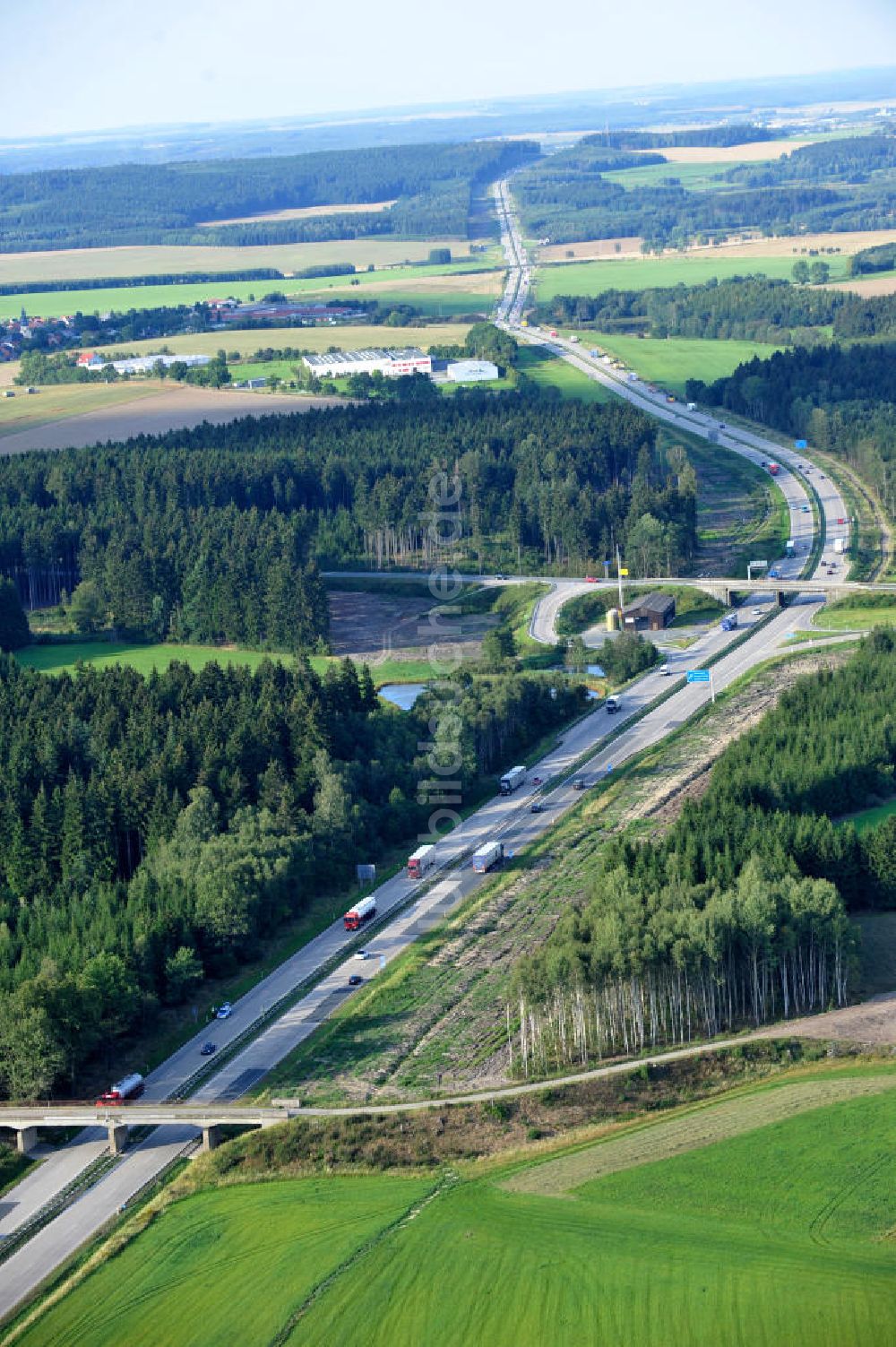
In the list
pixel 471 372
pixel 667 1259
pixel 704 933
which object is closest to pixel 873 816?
pixel 704 933

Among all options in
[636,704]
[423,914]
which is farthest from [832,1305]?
[636,704]

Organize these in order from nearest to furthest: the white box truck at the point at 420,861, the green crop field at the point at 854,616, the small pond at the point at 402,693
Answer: the white box truck at the point at 420,861, the small pond at the point at 402,693, the green crop field at the point at 854,616

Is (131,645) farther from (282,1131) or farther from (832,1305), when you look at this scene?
(832,1305)

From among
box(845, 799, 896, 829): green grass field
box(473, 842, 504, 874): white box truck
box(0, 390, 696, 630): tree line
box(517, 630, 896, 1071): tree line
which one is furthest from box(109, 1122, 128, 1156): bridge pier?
box(0, 390, 696, 630): tree line

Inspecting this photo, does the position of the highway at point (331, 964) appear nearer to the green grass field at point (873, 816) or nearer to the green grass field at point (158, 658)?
the green grass field at point (873, 816)

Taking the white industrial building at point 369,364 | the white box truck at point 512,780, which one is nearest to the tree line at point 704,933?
the white box truck at point 512,780

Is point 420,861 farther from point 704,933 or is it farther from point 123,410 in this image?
point 123,410
